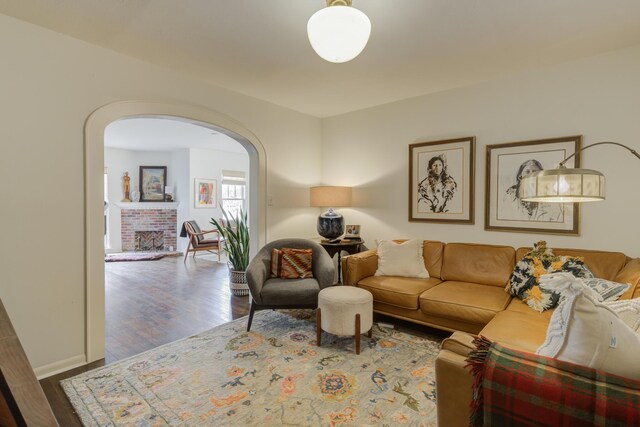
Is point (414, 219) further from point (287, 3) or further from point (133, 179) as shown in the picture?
point (133, 179)

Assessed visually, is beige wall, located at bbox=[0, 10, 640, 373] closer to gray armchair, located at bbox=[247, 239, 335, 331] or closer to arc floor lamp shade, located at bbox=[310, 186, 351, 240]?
arc floor lamp shade, located at bbox=[310, 186, 351, 240]

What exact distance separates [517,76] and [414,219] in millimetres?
1726

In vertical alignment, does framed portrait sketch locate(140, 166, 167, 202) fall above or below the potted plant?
above

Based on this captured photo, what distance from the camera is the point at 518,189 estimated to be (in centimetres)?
309

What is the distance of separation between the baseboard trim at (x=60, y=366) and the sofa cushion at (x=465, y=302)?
108 inches

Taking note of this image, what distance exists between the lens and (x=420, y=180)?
3736 millimetres

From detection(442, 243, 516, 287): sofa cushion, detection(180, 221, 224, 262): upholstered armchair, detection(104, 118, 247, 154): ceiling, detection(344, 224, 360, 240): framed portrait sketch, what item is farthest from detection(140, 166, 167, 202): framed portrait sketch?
detection(442, 243, 516, 287): sofa cushion

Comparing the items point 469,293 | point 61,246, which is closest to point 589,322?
point 469,293

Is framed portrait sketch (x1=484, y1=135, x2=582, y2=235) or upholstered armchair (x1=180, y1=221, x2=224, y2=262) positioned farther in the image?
upholstered armchair (x1=180, y1=221, x2=224, y2=262)

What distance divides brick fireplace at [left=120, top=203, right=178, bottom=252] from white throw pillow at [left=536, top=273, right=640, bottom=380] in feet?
26.1

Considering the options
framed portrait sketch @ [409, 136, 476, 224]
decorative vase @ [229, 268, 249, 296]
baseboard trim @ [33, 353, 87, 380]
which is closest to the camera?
baseboard trim @ [33, 353, 87, 380]

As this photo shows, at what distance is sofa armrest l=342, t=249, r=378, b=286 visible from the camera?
3246 mm

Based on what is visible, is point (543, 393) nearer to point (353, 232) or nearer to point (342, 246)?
point (342, 246)

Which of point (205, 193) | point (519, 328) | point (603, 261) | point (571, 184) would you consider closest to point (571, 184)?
point (571, 184)
